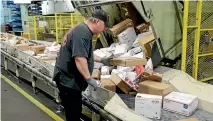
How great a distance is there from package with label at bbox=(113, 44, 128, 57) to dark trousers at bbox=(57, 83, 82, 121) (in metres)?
1.51

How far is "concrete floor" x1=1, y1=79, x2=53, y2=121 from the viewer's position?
398cm

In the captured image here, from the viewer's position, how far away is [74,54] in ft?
8.34

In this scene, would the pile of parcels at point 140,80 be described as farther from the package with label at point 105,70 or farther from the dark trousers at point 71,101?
the dark trousers at point 71,101

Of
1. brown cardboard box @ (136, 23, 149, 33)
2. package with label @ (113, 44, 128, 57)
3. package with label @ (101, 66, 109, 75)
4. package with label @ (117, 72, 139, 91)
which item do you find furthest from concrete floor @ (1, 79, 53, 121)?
brown cardboard box @ (136, 23, 149, 33)

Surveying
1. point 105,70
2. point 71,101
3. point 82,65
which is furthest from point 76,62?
point 105,70

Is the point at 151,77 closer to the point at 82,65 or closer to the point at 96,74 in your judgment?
the point at 96,74

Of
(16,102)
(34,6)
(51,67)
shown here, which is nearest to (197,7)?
(51,67)

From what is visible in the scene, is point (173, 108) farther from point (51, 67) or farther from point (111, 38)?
point (111, 38)

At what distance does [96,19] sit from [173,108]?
1417mm

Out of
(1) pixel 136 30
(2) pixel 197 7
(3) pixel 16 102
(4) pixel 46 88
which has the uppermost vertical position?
(2) pixel 197 7

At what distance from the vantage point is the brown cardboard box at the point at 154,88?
2.99 meters

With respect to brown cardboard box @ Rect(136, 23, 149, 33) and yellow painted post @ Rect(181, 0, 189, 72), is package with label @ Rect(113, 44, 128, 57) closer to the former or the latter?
brown cardboard box @ Rect(136, 23, 149, 33)

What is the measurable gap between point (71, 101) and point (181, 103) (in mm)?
1307

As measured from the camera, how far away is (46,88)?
4.68m
